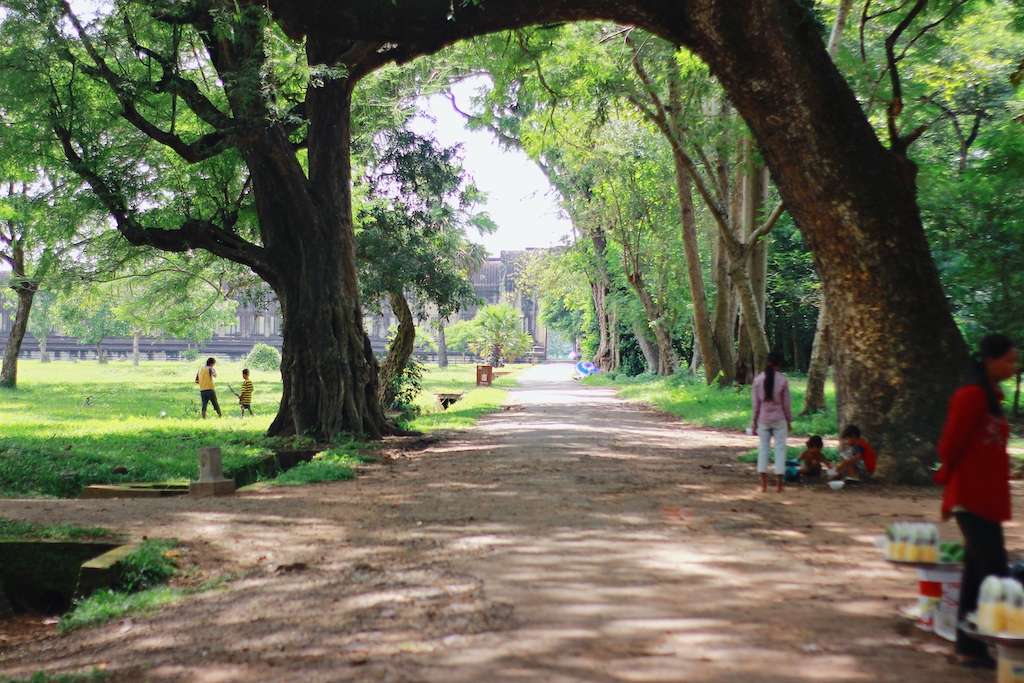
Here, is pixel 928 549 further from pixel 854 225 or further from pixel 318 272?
pixel 318 272

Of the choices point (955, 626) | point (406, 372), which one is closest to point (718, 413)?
point (406, 372)

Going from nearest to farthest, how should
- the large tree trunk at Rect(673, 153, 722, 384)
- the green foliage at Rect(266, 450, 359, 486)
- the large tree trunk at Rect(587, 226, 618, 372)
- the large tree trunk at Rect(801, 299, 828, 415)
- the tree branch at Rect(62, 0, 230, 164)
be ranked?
the green foliage at Rect(266, 450, 359, 486), the tree branch at Rect(62, 0, 230, 164), the large tree trunk at Rect(801, 299, 828, 415), the large tree trunk at Rect(673, 153, 722, 384), the large tree trunk at Rect(587, 226, 618, 372)

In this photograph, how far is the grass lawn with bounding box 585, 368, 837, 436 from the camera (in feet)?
60.9

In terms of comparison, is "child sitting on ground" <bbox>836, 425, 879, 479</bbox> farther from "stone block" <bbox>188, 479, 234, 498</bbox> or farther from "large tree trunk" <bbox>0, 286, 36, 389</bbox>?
"large tree trunk" <bbox>0, 286, 36, 389</bbox>

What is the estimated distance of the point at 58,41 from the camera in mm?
14789

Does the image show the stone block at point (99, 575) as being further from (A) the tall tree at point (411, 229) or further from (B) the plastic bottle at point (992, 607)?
(A) the tall tree at point (411, 229)

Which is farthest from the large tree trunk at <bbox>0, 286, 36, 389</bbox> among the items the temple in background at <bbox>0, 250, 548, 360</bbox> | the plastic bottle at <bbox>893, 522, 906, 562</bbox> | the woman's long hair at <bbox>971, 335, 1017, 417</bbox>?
the temple in background at <bbox>0, 250, 548, 360</bbox>

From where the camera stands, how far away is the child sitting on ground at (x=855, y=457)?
1062cm

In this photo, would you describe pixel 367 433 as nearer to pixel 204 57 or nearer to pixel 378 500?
pixel 378 500

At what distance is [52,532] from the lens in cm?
783

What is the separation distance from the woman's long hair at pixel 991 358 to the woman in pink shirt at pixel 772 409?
5.26m

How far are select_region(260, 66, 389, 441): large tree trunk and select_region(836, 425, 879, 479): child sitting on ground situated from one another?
8.54m

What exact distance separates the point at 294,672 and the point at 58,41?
532 inches

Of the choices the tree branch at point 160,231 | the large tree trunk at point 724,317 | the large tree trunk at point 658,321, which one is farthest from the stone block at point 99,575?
the large tree trunk at point 658,321
